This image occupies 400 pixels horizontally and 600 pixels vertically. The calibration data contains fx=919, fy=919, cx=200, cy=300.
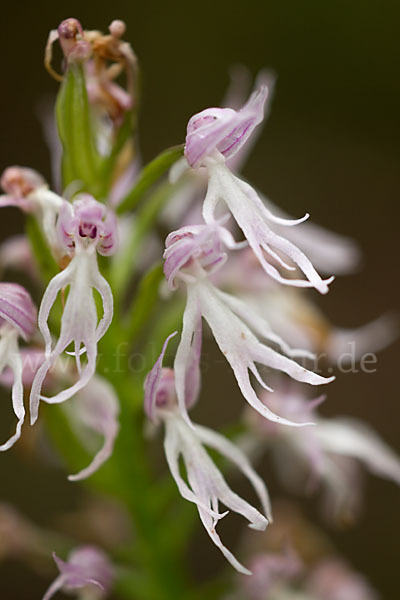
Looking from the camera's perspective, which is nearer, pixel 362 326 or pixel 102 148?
pixel 102 148

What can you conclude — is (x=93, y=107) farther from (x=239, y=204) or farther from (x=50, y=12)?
(x=50, y=12)

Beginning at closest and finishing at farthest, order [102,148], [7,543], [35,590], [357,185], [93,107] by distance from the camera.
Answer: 1. [93,107]
2. [102,148]
3. [7,543]
4. [35,590]
5. [357,185]

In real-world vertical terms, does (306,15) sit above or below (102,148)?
below

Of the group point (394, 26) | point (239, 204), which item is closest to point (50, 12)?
point (394, 26)

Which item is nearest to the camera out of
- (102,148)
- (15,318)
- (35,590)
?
(15,318)

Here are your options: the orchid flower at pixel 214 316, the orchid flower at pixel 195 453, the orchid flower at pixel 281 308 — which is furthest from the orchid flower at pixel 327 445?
the orchid flower at pixel 214 316

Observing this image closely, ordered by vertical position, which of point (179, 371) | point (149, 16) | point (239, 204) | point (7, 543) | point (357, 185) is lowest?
point (357, 185)

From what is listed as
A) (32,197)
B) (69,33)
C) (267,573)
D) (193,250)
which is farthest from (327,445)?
(69,33)
